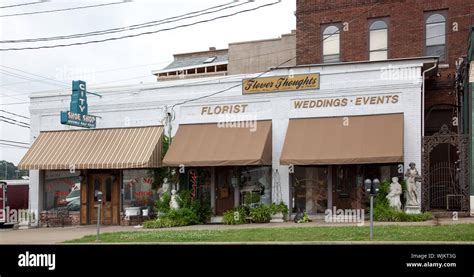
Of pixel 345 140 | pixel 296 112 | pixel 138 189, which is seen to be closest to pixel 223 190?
pixel 138 189

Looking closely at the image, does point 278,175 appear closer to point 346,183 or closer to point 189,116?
point 346,183

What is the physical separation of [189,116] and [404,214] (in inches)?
346

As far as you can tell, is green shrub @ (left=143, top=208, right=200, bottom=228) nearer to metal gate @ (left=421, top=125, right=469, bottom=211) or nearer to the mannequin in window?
the mannequin in window

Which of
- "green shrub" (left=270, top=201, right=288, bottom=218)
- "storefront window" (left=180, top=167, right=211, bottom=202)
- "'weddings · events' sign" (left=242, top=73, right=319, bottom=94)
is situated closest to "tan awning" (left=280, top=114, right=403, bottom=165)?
"'weddings · events' sign" (left=242, top=73, right=319, bottom=94)

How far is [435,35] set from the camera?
22734mm

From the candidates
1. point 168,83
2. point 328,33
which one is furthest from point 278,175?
point 328,33

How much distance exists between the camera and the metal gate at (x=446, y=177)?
18375 mm

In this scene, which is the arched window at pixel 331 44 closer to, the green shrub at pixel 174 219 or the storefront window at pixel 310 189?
the storefront window at pixel 310 189

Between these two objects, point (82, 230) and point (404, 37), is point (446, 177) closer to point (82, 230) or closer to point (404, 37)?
point (404, 37)

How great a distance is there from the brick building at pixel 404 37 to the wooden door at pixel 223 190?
6.77 metres

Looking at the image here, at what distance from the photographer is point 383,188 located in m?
18.6

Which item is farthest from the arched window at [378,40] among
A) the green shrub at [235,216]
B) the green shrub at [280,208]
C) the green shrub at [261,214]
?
the green shrub at [235,216]
